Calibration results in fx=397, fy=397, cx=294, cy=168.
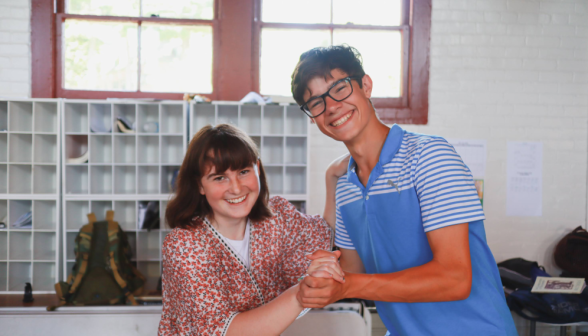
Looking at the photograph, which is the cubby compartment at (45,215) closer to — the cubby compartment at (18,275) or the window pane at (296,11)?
the cubby compartment at (18,275)

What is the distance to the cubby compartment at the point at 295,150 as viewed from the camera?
370cm

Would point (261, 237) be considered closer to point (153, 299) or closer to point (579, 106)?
point (153, 299)

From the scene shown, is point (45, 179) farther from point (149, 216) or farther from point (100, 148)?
point (149, 216)

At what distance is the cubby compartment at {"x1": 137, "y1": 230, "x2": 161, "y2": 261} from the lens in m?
3.53

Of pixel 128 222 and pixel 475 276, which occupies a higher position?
pixel 475 276

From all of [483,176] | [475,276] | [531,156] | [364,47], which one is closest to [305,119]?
[364,47]

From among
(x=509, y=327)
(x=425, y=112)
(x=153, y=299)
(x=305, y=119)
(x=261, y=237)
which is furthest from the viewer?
(x=425, y=112)

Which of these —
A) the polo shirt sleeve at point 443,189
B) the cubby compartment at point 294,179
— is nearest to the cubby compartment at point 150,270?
the cubby compartment at point 294,179

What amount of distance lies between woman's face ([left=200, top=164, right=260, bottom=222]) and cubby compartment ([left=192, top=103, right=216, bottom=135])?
208 cm

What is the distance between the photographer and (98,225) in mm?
3188

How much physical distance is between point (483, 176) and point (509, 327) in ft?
9.54

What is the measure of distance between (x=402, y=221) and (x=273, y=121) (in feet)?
8.54

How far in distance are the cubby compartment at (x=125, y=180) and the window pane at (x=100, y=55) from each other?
0.77m

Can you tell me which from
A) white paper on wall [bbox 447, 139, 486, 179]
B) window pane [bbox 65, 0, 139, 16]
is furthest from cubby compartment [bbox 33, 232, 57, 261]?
white paper on wall [bbox 447, 139, 486, 179]
